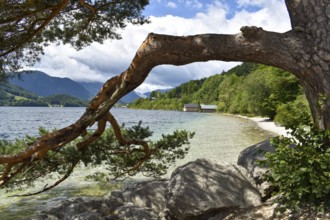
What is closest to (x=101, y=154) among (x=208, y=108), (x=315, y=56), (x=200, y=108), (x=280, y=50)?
(x=280, y=50)

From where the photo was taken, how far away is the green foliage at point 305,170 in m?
3.65

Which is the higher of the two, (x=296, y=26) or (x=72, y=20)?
(x=72, y=20)

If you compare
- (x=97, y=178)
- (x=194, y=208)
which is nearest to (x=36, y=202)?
(x=97, y=178)

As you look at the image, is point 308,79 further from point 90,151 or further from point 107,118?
point 90,151

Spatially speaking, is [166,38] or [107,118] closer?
[166,38]

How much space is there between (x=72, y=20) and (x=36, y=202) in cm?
655

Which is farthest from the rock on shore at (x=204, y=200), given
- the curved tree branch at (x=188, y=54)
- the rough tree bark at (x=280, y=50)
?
the curved tree branch at (x=188, y=54)

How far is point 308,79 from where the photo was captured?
4137mm

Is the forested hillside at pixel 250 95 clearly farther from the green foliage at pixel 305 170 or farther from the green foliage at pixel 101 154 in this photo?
the green foliage at pixel 101 154

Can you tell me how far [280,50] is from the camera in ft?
13.5

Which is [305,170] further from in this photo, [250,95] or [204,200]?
[250,95]

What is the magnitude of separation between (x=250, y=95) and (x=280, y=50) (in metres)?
53.8

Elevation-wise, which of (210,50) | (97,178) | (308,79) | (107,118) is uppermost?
(210,50)

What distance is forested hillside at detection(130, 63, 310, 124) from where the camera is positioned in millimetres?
40094
